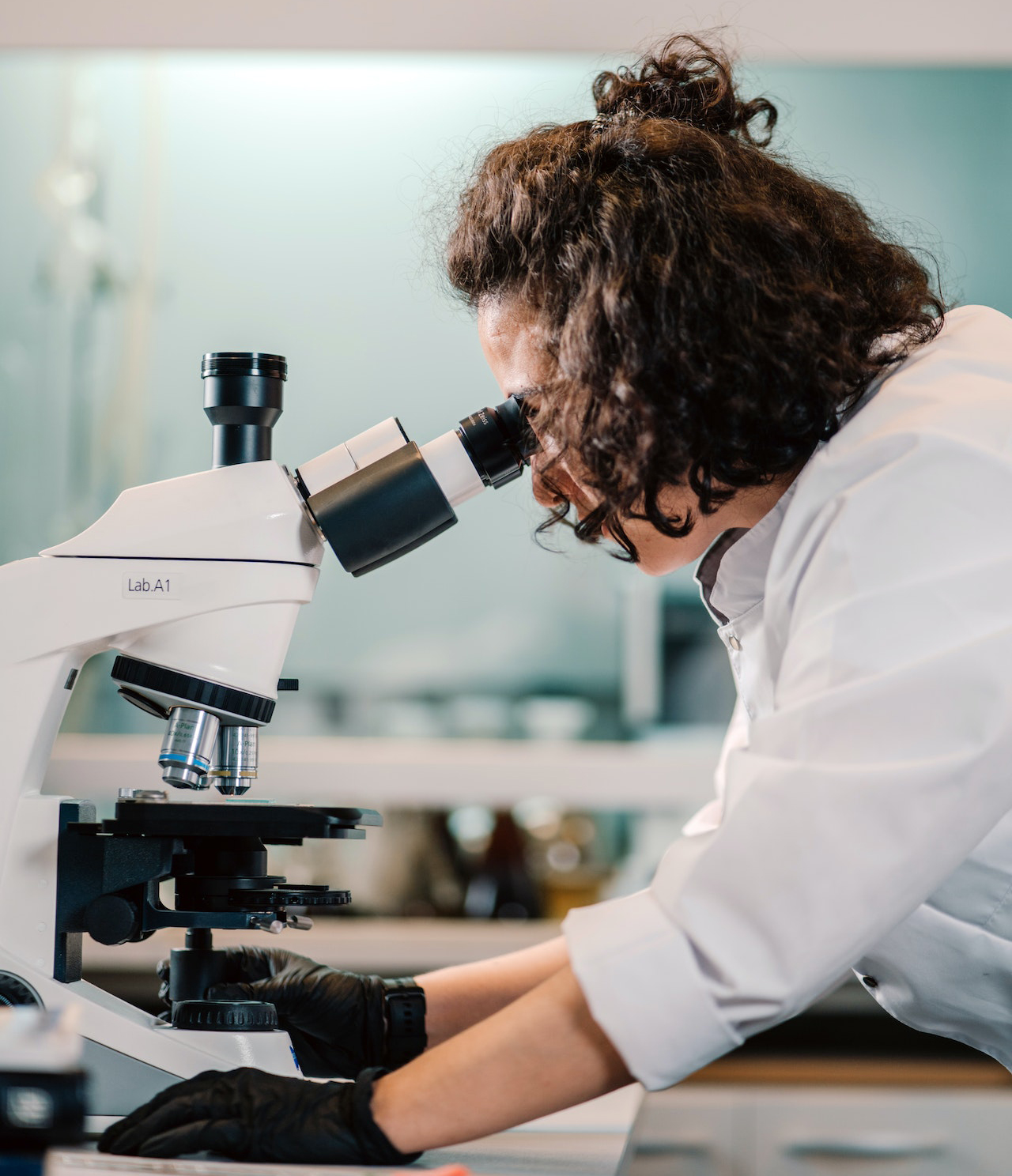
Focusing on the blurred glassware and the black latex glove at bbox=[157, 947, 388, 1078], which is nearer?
the black latex glove at bbox=[157, 947, 388, 1078]

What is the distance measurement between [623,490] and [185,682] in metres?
0.37

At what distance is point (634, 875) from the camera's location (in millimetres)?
2135

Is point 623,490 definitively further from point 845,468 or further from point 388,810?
point 388,810

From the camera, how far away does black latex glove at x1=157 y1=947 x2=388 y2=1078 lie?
1.01 meters

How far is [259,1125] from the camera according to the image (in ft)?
2.39

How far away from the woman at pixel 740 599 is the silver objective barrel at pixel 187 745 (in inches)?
8.4

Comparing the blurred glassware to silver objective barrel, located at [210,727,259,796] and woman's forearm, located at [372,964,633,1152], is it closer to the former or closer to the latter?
silver objective barrel, located at [210,727,259,796]

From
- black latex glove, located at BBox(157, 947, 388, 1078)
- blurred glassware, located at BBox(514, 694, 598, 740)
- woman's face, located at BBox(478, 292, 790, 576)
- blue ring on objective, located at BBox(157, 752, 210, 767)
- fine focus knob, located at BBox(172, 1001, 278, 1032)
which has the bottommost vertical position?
blurred glassware, located at BBox(514, 694, 598, 740)

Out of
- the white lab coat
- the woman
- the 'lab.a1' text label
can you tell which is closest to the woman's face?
the woman

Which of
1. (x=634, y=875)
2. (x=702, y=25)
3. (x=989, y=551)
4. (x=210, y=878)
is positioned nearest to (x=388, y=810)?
(x=634, y=875)

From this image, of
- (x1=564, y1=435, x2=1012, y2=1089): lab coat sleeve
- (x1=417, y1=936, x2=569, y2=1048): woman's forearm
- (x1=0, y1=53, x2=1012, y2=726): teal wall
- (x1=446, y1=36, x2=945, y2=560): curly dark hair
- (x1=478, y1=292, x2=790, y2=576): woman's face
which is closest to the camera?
(x1=564, y1=435, x2=1012, y2=1089): lab coat sleeve

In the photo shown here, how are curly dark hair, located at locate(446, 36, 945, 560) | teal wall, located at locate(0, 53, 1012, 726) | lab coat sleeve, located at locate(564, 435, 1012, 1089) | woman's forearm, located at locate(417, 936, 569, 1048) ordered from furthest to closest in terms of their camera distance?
1. teal wall, located at locate(0, 53, 1012, 726)
2. woman's forearm, located at locate(417, 936, 569, 1048)
3. curly dark hair, located at locate(446, 36, 945, 560)
4. lab coat sleeve, located at locate(564, 435, 1012, 1089)

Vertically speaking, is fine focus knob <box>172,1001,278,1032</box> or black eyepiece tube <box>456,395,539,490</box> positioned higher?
black eyepiece tube <box>456,395,539,490</box>

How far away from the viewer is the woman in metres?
0.66
